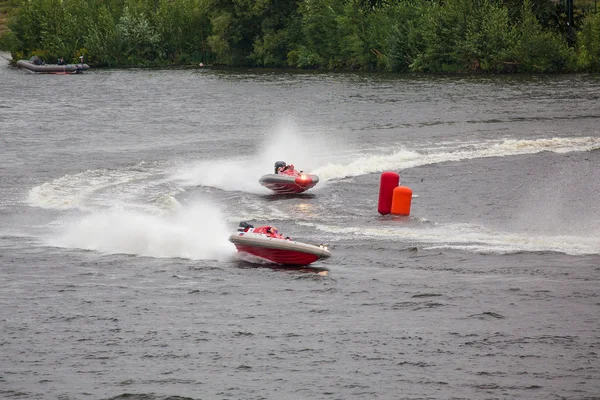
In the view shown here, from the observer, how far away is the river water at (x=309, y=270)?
2253 centimetres

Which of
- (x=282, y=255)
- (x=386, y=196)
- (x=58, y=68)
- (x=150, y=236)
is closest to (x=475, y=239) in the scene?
(x=386, y=196)

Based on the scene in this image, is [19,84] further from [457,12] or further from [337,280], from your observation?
[337,280]

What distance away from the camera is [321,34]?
120m

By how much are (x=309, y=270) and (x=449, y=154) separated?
74.8 ft

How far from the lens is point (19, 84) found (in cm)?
10575

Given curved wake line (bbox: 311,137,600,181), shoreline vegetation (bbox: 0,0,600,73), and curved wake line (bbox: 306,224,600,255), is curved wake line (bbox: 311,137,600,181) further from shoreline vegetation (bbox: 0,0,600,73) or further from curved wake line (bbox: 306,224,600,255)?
shoreline vegetation (bbox: 0,0,600,73)

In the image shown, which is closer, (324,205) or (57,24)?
(324,205)

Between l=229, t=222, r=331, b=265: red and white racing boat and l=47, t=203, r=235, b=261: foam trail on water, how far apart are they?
1.52 m

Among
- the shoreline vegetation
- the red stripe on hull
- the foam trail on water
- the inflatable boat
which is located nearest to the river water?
the foam trail on water

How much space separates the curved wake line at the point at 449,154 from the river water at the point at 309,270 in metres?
0.16

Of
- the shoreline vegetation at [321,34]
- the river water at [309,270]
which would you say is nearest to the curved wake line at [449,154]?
the river water at [309,270]

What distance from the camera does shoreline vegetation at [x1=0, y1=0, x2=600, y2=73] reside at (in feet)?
331

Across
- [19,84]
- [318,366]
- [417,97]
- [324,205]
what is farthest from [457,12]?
[318,366]

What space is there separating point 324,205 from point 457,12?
69433 mm
